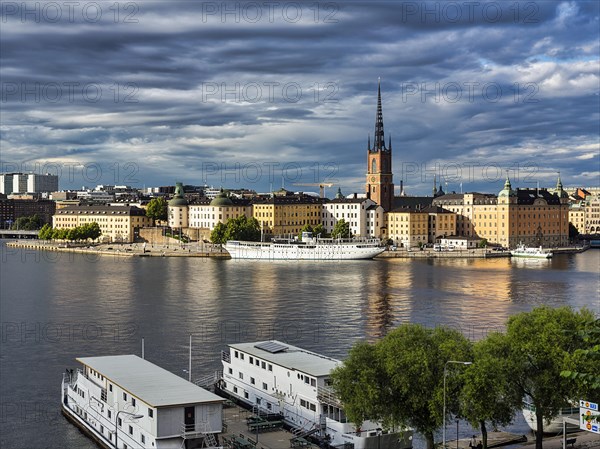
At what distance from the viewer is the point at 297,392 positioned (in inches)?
732

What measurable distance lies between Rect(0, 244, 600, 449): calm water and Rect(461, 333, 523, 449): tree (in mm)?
3611

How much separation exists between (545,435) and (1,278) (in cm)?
3928

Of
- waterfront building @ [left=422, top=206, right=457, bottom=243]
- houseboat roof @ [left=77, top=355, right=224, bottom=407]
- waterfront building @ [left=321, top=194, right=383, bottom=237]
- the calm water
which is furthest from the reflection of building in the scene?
houseboat roof @ [left=77, top=355, right=224, bottom=407]

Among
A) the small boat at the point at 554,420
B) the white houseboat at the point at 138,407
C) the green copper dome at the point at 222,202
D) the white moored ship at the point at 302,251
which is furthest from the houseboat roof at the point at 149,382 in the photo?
the green copper dome at the point at 222,202

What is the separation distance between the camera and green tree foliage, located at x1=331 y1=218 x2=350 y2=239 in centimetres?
8131

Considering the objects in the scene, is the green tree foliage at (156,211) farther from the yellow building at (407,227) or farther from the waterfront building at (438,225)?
the waterfront building at (438,225)

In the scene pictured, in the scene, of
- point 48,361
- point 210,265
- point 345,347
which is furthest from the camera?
point 210,265

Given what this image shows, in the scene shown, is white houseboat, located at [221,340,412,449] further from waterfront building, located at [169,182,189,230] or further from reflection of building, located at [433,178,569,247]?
waterfront building, located at [169,182,189,230]

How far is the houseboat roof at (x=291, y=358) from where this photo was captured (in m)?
18.7

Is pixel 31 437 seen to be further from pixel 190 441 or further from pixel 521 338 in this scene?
pixel 521 338

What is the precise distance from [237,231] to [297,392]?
58191 mm

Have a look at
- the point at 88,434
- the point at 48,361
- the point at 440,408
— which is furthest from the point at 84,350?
the point at 440,408

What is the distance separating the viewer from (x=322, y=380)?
59.3 feet

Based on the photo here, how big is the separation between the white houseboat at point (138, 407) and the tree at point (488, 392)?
4669 mm
